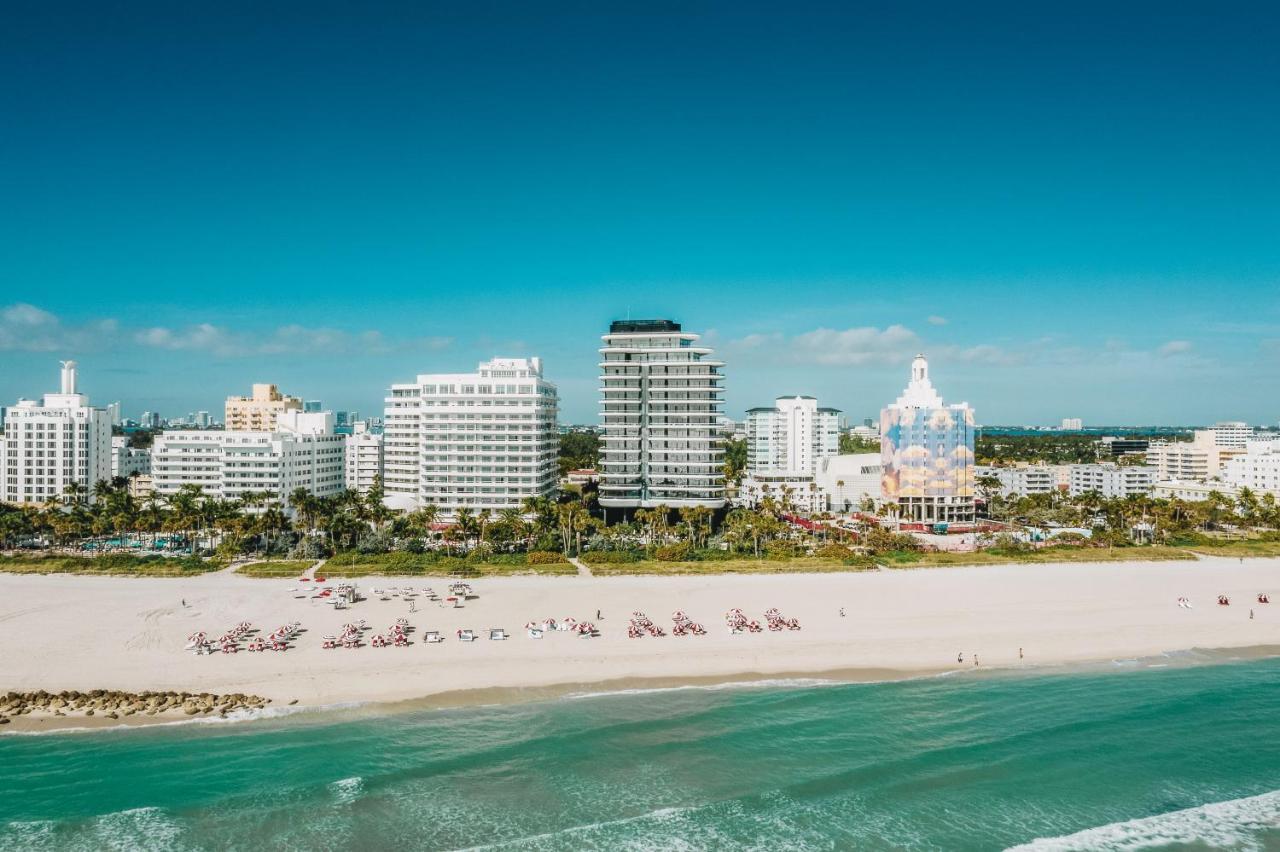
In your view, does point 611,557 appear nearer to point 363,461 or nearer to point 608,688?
point 608,688

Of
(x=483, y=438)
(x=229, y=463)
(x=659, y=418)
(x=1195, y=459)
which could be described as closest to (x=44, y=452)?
(x=229, y=463)

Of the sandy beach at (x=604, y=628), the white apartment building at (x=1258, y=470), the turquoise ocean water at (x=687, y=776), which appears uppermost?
the white apartment building at (x=1258, y=470)

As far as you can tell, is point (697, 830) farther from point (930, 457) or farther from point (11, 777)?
point (930, 457)

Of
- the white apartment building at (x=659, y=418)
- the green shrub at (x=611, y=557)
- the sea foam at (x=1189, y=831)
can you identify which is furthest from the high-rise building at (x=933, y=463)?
the sea foam at (x=1189, y=831)

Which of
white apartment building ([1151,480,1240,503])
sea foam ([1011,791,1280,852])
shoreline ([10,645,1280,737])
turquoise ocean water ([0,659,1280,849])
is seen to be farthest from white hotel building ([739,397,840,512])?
sea foam ([1011,791,1280,852])

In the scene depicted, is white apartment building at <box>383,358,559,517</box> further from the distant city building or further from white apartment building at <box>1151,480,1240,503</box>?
the distant city building

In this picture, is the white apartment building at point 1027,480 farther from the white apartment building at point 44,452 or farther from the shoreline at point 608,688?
the white apartment building at point 44,452

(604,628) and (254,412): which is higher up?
(254,412)
